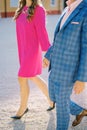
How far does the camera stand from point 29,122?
4414 mm

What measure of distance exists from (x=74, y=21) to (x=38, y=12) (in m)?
1.20

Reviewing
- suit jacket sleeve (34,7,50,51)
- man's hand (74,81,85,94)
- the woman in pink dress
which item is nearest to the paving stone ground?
the woman in pink dress

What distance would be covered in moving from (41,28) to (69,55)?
109 cm

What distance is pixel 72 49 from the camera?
126 inches

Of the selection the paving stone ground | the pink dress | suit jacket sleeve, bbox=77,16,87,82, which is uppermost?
suit jacket sleeve, bbox=77,16,87,82

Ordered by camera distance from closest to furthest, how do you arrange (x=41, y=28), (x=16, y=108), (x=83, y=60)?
(x=83, y=60), (x=41, y=28), (x=16, y=108)

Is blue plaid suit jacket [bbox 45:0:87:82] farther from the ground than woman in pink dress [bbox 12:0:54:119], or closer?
farther from the ground

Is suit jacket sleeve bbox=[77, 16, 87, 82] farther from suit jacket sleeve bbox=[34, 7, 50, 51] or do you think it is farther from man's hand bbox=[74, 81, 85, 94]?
suit jacket sleeve bbox=[34, 7, 50, 51]

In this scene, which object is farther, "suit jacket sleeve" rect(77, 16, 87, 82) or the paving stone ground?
the paving stone ground

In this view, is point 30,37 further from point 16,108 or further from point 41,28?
point 16,108

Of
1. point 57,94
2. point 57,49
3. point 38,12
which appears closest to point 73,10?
point 57,49

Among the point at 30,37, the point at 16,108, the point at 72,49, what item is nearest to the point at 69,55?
the point at 72,49

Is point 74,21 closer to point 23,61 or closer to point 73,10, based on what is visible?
point 73,10

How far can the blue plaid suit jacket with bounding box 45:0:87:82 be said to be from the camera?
10.4ft
